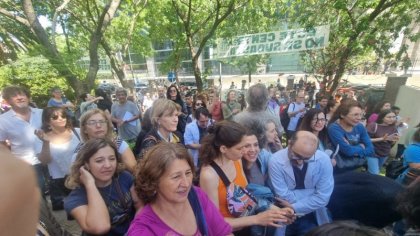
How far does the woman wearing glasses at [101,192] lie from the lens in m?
1.79

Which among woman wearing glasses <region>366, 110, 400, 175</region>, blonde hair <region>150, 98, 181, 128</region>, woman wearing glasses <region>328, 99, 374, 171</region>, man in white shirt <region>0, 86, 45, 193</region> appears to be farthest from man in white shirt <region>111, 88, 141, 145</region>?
woman wearing glasses <region>366, 110, 400, 175</region>

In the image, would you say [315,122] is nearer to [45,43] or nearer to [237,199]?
[237,199]

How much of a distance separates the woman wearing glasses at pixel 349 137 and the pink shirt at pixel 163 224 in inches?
92.5

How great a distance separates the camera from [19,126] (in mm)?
3549

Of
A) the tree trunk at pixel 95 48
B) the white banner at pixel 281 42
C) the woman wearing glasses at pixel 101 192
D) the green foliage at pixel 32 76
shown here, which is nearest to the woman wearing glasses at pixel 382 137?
the white banner at pixel 281 42

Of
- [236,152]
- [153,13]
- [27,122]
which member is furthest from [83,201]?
[153,13]

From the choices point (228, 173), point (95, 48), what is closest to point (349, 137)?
point (228, 173)

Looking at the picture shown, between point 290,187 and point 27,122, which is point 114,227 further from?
point 27,122

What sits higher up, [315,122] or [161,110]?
[161,110]

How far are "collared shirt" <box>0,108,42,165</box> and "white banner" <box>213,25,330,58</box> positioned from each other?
6.49 m

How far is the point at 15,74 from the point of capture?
40.2 feet

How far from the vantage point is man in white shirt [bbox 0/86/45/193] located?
3488mm

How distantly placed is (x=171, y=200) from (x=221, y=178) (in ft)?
1.75

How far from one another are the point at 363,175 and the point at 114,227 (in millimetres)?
1811
